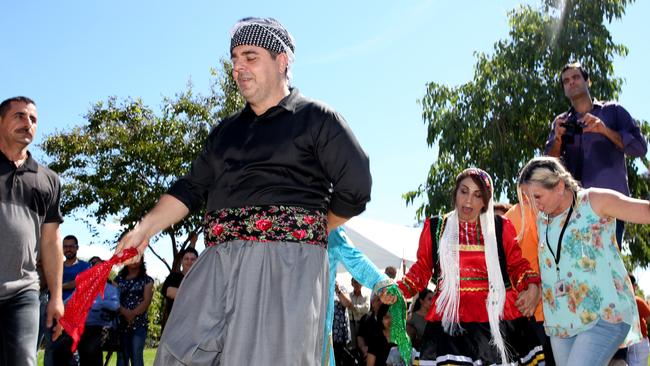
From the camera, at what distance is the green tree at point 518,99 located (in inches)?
788

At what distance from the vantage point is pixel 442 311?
18.4 ft

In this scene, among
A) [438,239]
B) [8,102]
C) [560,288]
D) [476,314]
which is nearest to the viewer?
[560,288]

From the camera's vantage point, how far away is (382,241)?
55.3 ft

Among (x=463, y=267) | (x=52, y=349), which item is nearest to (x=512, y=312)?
(x=463, y=267)

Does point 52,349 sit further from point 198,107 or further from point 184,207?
point 198,107

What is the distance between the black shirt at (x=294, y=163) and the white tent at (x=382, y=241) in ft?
39.4

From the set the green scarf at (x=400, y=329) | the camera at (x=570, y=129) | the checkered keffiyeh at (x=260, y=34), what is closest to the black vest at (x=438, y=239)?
the green scarf at (x=400, y=329)

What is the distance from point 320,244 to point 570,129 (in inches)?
156

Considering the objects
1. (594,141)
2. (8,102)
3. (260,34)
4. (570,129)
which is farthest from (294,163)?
(594,141)

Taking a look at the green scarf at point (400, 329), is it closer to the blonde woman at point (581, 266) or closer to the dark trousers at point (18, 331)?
the blonde woman at point (581, 266)

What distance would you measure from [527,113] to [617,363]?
1554 centimetres

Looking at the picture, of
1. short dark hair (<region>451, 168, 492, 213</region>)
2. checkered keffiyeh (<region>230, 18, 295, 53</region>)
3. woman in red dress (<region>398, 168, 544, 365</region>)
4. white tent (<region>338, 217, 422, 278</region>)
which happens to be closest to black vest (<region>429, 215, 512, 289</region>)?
woman in red dress (<region>398, 168, 544, 365</region>)

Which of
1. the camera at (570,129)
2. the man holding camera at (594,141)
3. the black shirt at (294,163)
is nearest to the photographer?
the black shirt at (294,163)

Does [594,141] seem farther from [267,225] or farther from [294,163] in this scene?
[267,225]
